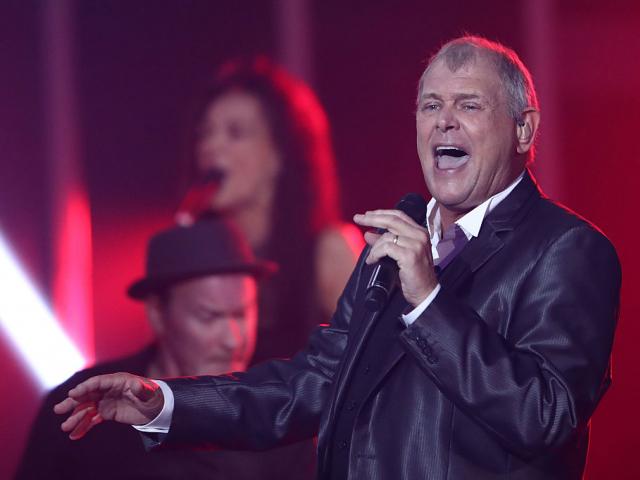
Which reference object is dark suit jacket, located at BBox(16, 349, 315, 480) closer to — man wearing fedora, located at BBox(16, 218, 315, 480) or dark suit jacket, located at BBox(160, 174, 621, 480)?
man wearing fedora, located at BBox(16, 218, 315, 480)

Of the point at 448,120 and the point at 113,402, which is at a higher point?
the point at 448,120

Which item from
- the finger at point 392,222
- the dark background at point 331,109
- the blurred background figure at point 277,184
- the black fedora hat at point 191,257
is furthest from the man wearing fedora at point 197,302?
the finger at point 392,222

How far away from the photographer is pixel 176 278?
10.3 ft

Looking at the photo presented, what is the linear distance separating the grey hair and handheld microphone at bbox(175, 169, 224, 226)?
7.65ft

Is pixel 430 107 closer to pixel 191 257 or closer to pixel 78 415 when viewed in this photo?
pixel 78 415

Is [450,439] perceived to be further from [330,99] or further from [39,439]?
[330,99]

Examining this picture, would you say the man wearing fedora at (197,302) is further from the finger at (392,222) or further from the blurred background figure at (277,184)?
the finger at (392,222)

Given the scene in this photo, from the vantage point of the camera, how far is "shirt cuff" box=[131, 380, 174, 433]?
161 cm

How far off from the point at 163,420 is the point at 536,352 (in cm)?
67

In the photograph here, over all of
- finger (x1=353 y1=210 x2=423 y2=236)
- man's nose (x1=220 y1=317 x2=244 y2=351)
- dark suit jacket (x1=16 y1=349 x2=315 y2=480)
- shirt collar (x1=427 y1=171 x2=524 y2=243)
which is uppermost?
finger (x1=353 y1=210 x2=423 y2=236)

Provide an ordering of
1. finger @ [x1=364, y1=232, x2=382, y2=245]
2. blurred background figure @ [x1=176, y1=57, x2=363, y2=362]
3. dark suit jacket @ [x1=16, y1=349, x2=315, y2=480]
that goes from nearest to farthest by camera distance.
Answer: finger @ [x1=364, y1=232, x2=382, y2=245] < dark suit jacket @ [x1=16, y1=349, x2=315, y2=480] < blurred background figure @ [x1=176, y1=57, x2=363, y2=362]

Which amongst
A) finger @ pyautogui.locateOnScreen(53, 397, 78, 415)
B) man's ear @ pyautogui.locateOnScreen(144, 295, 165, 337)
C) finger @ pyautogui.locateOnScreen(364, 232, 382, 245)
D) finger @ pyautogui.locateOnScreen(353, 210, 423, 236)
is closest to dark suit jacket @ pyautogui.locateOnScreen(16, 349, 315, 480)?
man's ear @ pyautogui.locateOnScreen(144, 295, 165, 337)

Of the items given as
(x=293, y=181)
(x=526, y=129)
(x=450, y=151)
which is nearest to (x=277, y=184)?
(x=293, y=181)

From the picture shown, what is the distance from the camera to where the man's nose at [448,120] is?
163 cm
